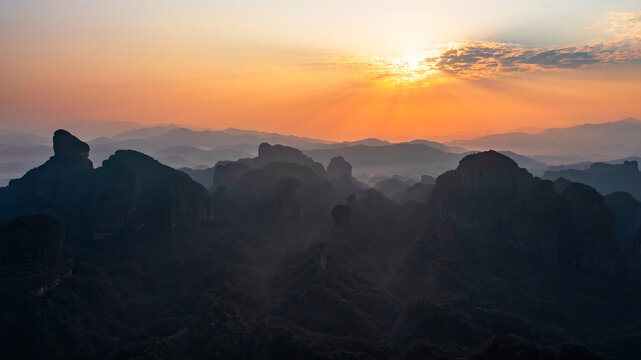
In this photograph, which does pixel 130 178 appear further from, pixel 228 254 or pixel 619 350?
pixel 619 350

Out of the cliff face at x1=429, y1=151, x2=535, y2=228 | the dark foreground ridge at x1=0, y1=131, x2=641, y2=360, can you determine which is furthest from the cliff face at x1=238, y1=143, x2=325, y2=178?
the cliff face at x1=429, y1=151, x2=535, y2=228

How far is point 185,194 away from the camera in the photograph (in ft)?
258

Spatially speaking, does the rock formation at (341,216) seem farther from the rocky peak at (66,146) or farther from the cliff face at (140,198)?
the rocky peak at (66,146)

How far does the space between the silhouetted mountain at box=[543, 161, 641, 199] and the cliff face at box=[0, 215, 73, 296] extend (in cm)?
16076

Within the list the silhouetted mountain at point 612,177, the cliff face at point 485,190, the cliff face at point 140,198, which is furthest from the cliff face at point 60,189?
the silhouetted mountain at point 612,177

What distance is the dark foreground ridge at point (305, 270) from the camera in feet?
127

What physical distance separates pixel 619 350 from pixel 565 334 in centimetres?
508

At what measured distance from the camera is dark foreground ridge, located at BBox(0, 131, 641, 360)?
38625 mm

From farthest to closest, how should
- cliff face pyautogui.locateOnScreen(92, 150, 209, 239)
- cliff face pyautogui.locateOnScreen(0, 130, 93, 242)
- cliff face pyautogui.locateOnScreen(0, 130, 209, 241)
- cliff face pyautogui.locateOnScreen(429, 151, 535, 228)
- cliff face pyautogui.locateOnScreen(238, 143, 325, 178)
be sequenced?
cliff face pyautogui.locateOnScreen(238, 143, 325, 178) < cliff face pyautogui.locateOnScreen(429, 151, 535, 228) < cliff face pyautogui.locateOnScreen(0, 130, 93, 242) < cliff face pyautogui.locateOnScreen(0, 130, 209, 241) < cliff face pyautogui.locateOnScreen(92, 150, 209, 239)

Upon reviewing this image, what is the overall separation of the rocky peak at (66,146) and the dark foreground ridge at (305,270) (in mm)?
348

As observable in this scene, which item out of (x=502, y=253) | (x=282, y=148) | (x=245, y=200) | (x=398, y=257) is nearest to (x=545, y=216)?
(x=502, y=253)

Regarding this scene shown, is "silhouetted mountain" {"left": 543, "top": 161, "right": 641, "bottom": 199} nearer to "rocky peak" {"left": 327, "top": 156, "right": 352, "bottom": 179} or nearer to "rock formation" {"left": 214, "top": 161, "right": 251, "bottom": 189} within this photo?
"rocky peak" {"left": 327, "top": 156, "right": 352, "bottom": 179}

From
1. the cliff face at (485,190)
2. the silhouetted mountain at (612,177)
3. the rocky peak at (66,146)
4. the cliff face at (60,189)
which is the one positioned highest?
the rocky peak at (66,146)

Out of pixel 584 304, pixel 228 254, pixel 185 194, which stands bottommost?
pixel 584 304
